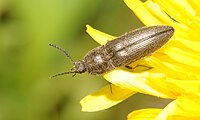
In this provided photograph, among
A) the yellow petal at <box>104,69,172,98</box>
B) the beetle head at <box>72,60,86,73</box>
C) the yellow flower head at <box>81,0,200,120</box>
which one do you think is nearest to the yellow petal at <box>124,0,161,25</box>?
the yellow flower head at <box>81,0,200,120</box>

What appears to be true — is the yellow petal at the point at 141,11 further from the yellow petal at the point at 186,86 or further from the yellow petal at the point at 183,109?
the yellow petal at the point at 183,109

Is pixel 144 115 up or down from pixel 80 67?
down

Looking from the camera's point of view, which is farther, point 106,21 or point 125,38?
point 106,21

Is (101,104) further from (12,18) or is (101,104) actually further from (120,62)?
(12,18)

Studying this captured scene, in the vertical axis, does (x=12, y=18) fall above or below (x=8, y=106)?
above

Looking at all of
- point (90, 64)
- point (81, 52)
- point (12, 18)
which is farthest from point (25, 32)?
point (90, 64)

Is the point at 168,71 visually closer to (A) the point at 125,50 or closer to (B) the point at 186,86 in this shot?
(B) the point at 186,86

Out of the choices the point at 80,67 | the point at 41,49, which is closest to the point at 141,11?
the point at 80,67
